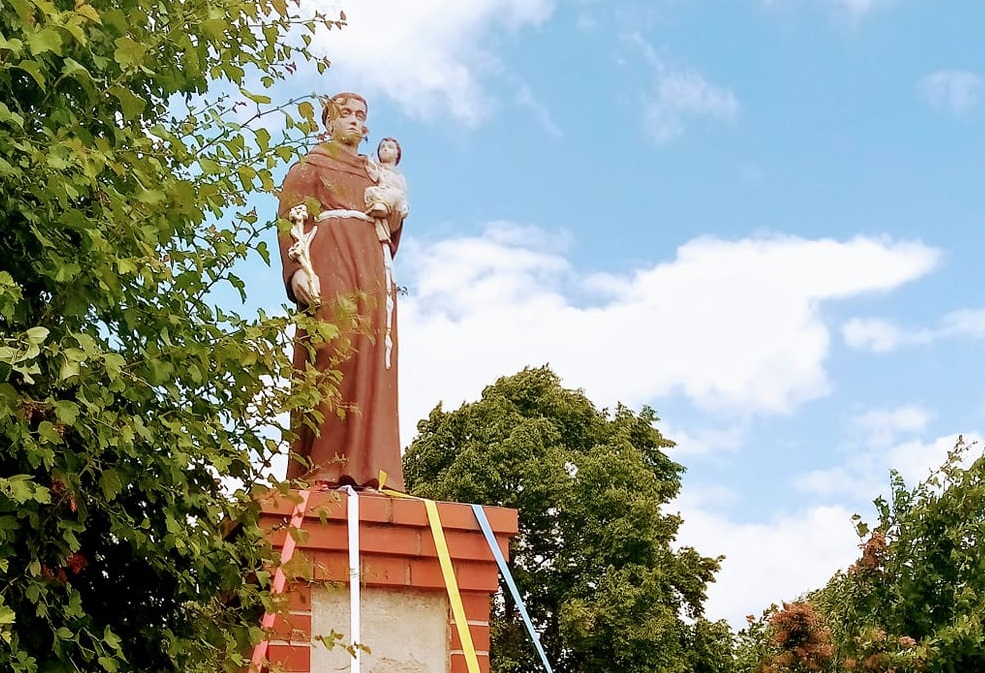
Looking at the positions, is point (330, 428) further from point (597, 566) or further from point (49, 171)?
point (597, 566)

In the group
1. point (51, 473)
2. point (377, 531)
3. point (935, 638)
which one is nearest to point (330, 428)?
point (377, 531)

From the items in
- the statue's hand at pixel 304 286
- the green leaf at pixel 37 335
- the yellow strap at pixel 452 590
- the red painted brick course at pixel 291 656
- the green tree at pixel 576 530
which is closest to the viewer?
the green leaf at pixel 37 335

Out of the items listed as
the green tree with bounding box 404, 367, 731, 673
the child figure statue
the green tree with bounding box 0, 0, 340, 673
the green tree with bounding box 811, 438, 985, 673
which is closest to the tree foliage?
the green tree with bounding box 811, 438, 985, 673

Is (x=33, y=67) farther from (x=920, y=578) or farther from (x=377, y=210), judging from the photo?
(x=920, y=578)

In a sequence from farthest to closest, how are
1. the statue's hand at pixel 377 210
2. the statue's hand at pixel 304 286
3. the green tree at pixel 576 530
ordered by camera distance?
the green tree at pixel 576 530 → the statue's hand at pixel 377 210 → the statue's hand at pixel 304 286

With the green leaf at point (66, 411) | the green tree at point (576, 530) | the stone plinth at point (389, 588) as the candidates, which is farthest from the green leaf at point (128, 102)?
the green tree at point (576, 530)

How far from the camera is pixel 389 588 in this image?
5164 mm

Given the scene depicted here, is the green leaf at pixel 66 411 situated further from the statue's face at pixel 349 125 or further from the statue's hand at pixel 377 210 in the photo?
the statue's face at pixel 349 125

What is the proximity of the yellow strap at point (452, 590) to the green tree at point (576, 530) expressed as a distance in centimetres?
1800

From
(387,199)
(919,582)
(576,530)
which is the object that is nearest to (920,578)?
(919,582)

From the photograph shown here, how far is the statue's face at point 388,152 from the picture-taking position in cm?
630

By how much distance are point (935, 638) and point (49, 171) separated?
844cm

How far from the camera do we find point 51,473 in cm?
386

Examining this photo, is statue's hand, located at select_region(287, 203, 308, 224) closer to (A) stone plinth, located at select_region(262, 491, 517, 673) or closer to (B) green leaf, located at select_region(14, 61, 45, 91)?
(A) stone plinth, located at select_region(262, 491, 517, 673)
